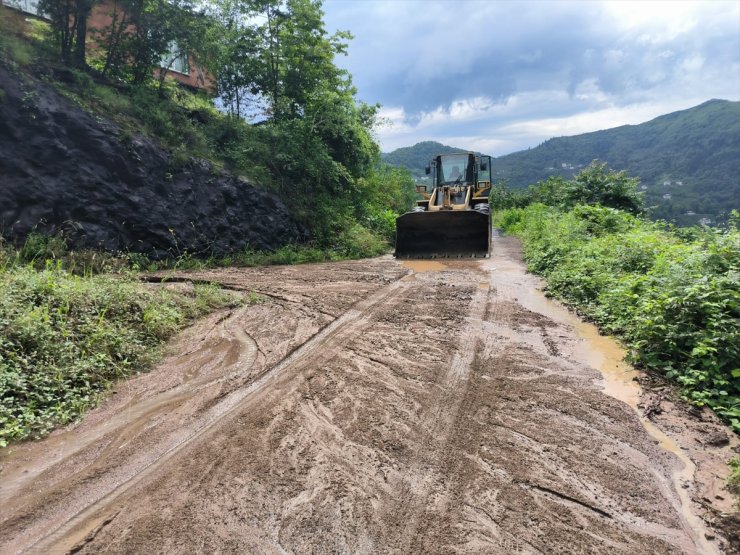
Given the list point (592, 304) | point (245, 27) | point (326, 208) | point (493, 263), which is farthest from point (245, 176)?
point (592, 304)

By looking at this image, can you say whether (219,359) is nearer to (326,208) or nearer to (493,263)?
(493,263)

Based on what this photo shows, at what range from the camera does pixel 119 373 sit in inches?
179

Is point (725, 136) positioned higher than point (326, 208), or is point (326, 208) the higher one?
point (725, 136)

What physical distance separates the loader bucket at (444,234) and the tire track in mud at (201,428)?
5.76 meters

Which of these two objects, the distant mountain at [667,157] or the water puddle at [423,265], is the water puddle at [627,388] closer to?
the water puddle at [423,265]

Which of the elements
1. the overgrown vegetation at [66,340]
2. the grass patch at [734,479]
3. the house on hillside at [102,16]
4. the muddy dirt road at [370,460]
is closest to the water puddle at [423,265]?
the muddy dirt road at [370,460]

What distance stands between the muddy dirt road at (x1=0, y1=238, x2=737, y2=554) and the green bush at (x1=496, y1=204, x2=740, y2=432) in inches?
18.1

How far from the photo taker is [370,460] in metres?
3.12

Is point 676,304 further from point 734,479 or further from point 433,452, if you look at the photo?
point 433,452

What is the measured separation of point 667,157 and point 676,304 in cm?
10991

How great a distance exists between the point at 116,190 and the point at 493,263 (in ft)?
30.7

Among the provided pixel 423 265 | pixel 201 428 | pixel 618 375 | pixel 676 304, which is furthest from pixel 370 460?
pixel 423 265

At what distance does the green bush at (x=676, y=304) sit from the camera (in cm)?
406

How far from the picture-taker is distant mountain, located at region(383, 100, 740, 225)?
6706 cm
